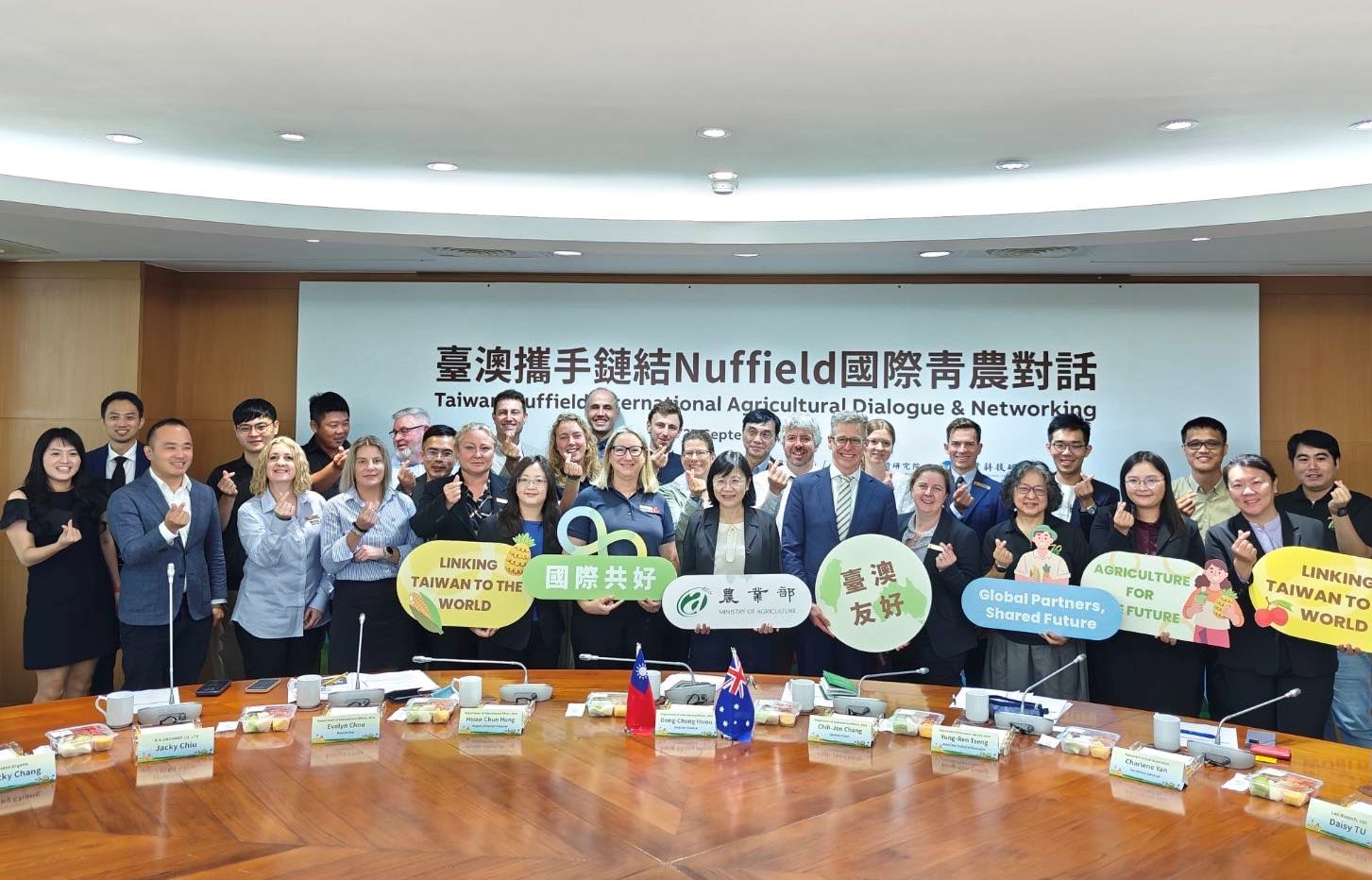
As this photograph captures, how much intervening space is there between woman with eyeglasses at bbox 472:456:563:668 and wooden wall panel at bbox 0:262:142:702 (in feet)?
11.2

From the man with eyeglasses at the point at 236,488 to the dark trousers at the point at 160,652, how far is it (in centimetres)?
37

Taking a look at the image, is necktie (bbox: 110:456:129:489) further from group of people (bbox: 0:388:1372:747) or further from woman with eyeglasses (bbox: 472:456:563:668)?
woman with eyeglasses (bbox: 472:456:563:668)

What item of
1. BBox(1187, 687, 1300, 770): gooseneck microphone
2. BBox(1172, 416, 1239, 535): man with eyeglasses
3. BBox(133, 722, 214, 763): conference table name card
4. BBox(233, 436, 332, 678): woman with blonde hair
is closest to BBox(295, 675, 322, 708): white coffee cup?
BBox(133, 722, 214, 763): conference table name card


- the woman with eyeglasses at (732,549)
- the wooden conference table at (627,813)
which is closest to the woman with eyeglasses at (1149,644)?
the wooden conference table at (627,813)

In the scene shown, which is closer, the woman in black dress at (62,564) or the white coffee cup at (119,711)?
the white coffee cup at (119,711)

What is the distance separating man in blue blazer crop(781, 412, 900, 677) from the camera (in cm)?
465

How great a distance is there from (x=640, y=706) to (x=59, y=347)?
520cm

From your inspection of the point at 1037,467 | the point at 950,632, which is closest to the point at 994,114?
the point at 1037,467

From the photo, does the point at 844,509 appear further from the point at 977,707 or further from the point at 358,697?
the point at 358,697

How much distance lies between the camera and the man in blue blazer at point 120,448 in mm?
5207

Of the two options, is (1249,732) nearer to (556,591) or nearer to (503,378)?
(556,591)

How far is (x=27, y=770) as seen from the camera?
256 centimetres

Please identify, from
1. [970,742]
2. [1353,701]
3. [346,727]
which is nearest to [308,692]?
[346,727]

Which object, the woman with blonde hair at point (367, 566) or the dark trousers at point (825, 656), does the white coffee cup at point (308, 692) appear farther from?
the dark trousers at point (825, 656)
